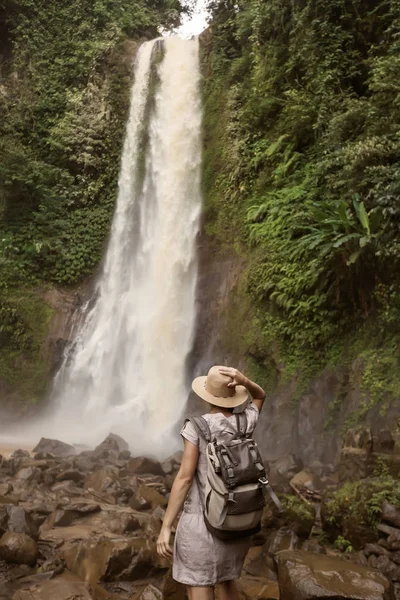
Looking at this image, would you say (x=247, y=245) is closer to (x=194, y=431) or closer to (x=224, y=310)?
(x=224, y=310)

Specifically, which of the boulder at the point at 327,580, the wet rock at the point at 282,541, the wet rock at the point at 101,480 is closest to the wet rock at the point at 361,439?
the wet rock at the point at 282,541

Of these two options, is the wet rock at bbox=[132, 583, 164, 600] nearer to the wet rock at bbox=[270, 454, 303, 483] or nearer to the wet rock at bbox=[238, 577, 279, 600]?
the wet rock at bbox=[238, 577, 279, 600]

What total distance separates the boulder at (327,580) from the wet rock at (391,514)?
1141mm

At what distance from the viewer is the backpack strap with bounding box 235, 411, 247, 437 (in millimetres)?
2771

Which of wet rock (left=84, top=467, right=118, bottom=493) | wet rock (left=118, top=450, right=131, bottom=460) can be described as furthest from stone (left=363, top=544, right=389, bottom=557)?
wet rock (left=118, top=450, right=131, bottom=460)

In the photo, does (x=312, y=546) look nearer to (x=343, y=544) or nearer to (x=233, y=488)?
(x=343, y=544)

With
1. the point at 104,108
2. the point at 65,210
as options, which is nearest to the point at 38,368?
the point at 65,210

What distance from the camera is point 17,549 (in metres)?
4.71

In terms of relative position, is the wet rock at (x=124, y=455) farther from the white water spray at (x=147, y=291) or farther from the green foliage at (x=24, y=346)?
the green foliage at (x=24, y=346)

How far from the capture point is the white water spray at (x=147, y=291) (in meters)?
12.4

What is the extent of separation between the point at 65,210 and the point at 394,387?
43.0 ft

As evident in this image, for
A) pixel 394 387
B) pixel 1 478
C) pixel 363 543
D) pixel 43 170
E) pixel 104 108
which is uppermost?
pixel 104 108

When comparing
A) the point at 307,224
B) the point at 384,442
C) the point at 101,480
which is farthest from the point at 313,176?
the point at 101,480

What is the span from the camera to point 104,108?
731 inches
